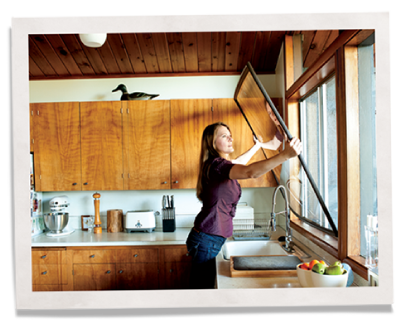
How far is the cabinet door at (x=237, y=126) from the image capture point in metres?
2.46

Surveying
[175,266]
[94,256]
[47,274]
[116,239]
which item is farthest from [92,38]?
[47,274]

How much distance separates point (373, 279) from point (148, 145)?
1.83m

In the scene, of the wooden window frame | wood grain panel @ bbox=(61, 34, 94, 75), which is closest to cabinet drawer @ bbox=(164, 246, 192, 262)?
the wooden window frame

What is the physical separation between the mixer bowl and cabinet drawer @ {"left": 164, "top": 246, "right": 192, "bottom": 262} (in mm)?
970

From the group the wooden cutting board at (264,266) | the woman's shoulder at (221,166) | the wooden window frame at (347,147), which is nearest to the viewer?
the wooden window frame at (347,147)

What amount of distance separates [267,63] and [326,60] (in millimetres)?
1243

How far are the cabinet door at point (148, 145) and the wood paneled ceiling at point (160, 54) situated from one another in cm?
39

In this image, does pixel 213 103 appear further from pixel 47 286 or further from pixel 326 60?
pixel 47 286

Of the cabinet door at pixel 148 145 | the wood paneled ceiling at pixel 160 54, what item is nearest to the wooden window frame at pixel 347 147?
the wood paneled ceiling at pixel 160 54

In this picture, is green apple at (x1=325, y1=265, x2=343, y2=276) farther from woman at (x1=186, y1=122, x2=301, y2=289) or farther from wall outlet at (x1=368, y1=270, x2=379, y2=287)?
woman at (x1=186, y1=122, x2=301, y2=289)

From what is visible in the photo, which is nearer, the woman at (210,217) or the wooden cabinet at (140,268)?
the woman at (210,217)

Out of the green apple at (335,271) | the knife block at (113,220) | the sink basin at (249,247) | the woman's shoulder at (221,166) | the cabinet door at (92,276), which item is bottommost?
the cabinet door at (92,276)

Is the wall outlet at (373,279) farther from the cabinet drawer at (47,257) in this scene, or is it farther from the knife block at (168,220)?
the cabinet drawer at (47,257)

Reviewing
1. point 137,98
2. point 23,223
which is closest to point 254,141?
point 137,98
